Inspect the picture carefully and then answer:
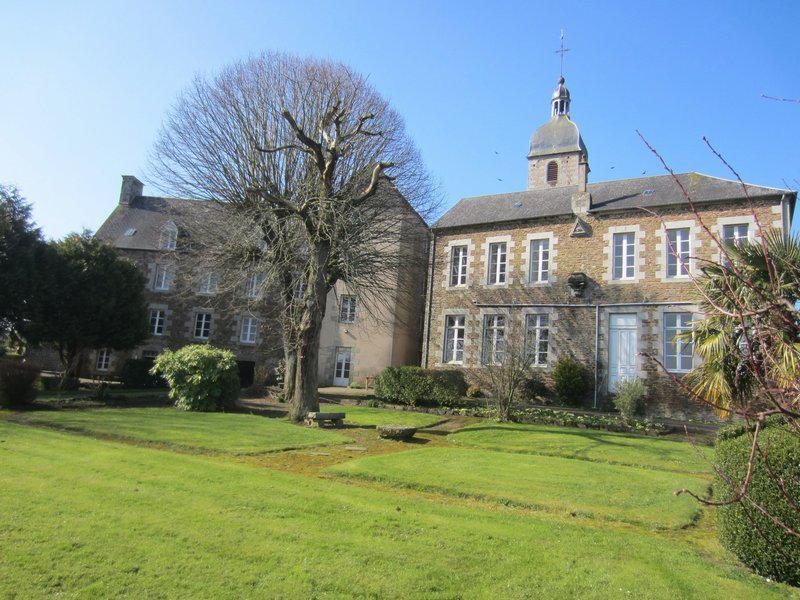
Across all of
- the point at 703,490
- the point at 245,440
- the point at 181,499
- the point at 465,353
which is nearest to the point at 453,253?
the point at 465,353

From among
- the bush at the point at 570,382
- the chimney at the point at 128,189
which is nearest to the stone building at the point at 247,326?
the chimney at the point at 128,189

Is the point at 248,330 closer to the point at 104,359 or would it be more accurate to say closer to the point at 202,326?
the point at 202,326

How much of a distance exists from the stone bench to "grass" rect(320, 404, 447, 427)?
613 mm

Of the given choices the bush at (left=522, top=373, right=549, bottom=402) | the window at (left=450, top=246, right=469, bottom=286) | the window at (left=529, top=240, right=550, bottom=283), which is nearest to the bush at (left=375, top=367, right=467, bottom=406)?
the bush at (left=522, top=373, right=549, bottom=402)

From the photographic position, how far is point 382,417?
15141 mm

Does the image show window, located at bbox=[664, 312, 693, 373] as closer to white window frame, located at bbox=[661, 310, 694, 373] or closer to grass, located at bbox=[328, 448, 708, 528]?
white window frame, located at bbox=[661, 310, 694, 373]

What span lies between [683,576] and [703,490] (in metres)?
3.68

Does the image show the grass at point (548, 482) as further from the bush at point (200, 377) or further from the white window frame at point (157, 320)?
the white window frame at point (157, 320)

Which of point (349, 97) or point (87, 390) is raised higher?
point (349, 97)

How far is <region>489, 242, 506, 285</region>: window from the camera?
21.2 meters

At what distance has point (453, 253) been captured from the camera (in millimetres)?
22375

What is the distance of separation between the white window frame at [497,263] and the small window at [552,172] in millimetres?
11397

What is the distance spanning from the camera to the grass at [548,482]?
252 inches

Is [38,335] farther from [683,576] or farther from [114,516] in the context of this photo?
[683,576]
